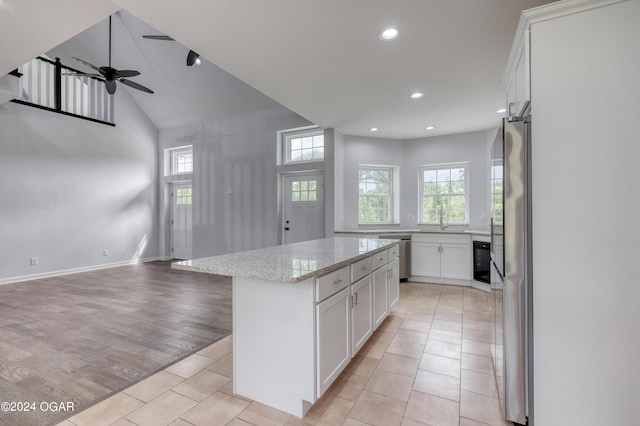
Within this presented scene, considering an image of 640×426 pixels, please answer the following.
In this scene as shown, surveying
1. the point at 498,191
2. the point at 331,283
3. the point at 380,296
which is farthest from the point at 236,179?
the point at 498,191

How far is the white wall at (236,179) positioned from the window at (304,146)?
23 centimetres

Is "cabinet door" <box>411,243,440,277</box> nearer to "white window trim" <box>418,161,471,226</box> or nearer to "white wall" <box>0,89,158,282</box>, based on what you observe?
"white window trim" <box>418,161,471,226</box>

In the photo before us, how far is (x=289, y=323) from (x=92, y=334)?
7.85 feet

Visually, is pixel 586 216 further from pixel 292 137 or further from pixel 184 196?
pixel 184 196

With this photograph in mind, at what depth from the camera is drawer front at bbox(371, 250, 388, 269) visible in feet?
8.56

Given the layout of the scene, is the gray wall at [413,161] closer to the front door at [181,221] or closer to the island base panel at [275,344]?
the island base panel at [275,344]

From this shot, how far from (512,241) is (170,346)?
2.77m

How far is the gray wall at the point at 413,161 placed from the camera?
5082 millimetres

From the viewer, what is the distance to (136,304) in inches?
149

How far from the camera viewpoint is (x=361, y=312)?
2314 millimetres

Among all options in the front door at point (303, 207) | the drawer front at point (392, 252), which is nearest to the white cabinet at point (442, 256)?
the front door at point (303, 207)

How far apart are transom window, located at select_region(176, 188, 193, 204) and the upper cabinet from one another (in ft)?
22.7

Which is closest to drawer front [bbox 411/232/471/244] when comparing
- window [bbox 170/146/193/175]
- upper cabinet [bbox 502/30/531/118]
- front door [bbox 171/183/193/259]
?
upper cabinet [bbox 502/30/531/118]

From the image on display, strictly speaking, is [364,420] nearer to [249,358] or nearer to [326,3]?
[249,358]
